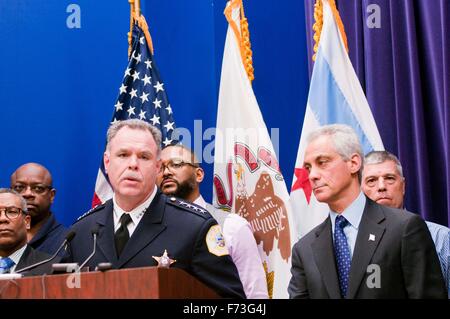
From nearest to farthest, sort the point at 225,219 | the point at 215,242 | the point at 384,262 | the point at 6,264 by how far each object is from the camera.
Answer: the point at 384,262, the point at 215,242, the point at 6,264, the point at 225,219

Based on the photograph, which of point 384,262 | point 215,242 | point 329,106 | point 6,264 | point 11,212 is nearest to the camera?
point 384,262

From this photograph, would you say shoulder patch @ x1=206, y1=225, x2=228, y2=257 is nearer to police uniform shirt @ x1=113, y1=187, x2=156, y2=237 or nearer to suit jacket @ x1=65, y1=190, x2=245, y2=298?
suit jacket @ x1=65, y1=190, x2=245, y2=298

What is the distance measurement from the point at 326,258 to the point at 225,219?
1251mm

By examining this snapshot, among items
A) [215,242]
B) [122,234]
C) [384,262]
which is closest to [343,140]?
[384,262]

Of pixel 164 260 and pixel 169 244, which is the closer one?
pixel 164 260

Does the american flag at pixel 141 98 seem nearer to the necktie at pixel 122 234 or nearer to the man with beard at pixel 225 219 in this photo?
the man with beard at pixel 225 219

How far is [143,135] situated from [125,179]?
215mm

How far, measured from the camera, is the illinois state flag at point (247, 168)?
5.00m

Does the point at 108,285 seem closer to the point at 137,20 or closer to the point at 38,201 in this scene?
the point at 38,201

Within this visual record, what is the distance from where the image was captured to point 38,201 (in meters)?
4.98

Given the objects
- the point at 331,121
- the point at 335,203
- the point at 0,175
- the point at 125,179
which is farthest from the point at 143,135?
the point at 0,175

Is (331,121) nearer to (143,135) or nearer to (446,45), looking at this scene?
(446,45)

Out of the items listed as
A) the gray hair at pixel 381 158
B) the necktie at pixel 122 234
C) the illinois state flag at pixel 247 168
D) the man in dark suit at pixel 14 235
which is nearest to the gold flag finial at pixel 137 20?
the illinois state flag at pixel 247 168

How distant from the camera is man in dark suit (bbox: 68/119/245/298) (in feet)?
10.5
